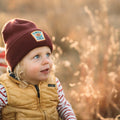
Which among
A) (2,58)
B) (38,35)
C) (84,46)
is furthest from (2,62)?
(84,46)

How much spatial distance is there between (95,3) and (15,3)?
2.80 meters

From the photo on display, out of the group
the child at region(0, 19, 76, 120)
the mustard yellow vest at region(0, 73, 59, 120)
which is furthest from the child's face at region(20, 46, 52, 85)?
the mustard yellow vest at region(0, 73, 59, 120)

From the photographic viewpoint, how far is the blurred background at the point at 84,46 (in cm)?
309

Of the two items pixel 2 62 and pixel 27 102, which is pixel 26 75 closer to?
pixel 27 102

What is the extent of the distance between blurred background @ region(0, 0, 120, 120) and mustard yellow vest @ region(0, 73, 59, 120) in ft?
1.77

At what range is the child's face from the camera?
73.3 inches

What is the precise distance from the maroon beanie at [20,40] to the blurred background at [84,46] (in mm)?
789

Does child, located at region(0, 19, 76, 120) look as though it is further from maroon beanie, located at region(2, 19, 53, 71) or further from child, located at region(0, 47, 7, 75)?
child, located at region(0, 47, 7, 75)

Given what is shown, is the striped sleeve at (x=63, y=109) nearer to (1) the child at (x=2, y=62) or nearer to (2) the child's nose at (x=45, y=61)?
(2) the child's nose at (x=45, y=61)

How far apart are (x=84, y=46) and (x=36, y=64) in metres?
1.91

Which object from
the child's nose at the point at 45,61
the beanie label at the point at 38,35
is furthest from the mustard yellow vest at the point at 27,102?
the beanie label at the point at 38,35

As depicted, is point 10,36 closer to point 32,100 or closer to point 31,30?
point 31,30

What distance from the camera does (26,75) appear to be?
192 centimetres

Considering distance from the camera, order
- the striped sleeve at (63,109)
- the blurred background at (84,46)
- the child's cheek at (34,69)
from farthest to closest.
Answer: the blurred background at (84,46), the striped sleeve at (63,109), the child's cheek at (34,69)
